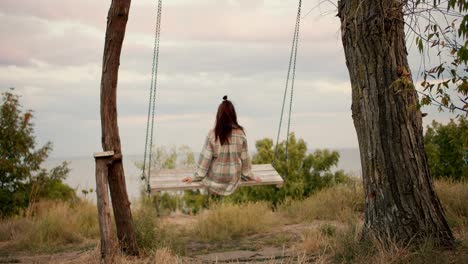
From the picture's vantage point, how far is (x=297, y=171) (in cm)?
1232

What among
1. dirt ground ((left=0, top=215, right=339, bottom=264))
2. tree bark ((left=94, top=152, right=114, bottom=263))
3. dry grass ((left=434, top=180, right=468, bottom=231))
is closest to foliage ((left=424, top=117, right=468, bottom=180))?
dry grass ((left=434, top=180, right=468, bottom=231))

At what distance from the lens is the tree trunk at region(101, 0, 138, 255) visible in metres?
5.64

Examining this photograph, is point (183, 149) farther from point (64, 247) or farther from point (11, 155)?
point (64, 247)

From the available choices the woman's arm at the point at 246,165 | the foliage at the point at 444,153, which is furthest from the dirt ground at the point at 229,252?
the foliage at the point at 444,153

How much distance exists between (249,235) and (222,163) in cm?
101

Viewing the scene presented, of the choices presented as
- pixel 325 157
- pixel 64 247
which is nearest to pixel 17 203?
pixel 64 247

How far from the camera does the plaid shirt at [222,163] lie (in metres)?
7.49

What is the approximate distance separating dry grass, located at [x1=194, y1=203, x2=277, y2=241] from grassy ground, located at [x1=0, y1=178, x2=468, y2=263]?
13 millimetres

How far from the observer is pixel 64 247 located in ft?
24.4

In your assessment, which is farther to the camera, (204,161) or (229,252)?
(204,161)

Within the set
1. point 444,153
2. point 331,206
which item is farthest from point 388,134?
point 444,153

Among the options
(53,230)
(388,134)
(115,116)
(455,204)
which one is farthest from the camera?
(53,230)

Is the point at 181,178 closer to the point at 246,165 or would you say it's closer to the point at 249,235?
the point at 246,165

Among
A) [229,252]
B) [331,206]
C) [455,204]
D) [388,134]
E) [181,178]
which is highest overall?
[388,134]
